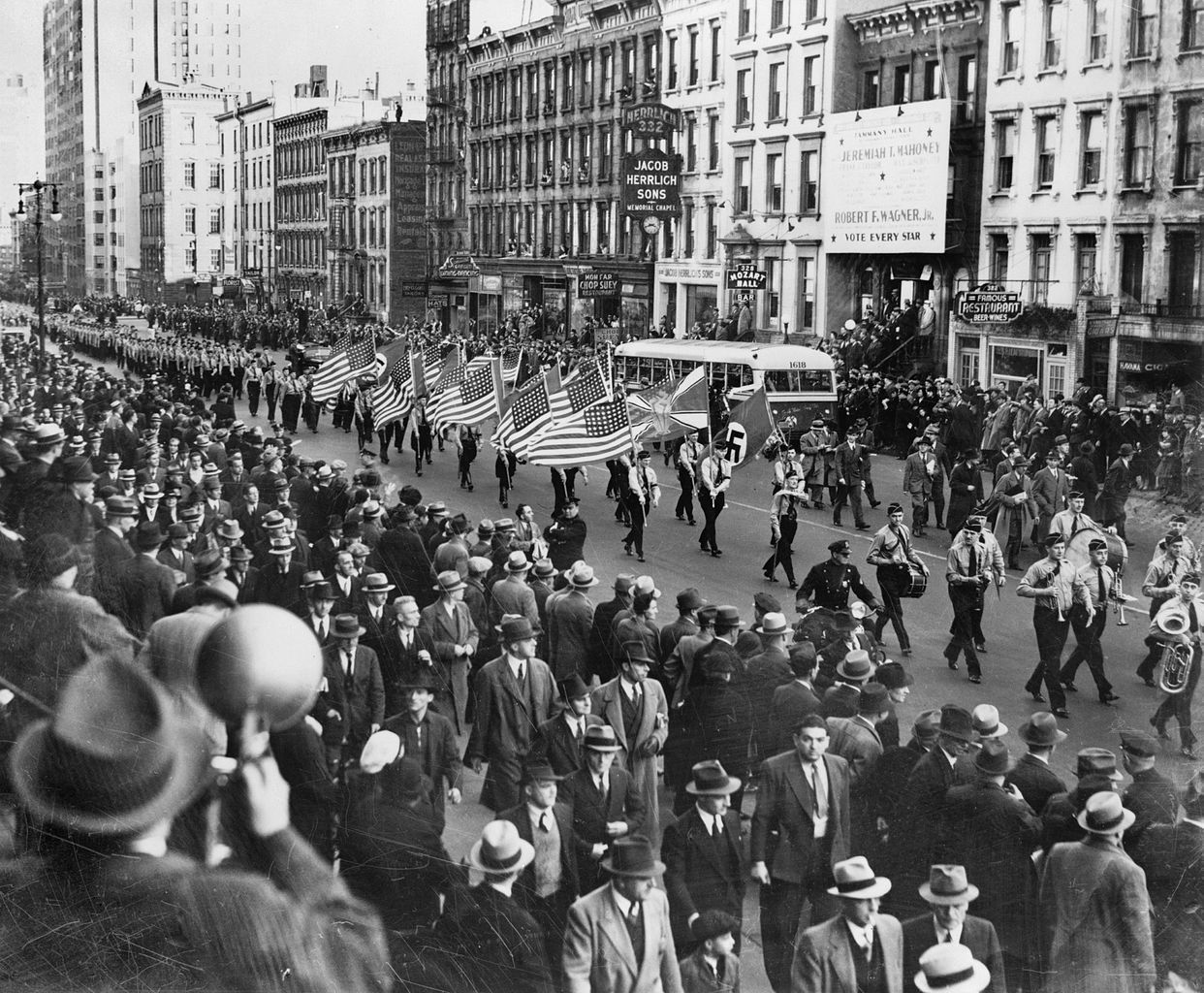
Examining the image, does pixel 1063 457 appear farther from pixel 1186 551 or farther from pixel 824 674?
pixel 824 674

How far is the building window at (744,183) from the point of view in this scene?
49469 millimetres

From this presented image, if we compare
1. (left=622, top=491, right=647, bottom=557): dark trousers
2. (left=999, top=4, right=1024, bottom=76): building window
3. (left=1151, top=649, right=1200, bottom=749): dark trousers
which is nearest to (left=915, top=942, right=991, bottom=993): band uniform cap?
(left=1151, top=649, right=1200, bottom=749): dark trousers

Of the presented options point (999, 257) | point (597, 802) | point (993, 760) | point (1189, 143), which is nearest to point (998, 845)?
point (993, 760)

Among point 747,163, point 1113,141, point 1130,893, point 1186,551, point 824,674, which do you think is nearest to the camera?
point 1130,893

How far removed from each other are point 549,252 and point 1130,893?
56.8 m

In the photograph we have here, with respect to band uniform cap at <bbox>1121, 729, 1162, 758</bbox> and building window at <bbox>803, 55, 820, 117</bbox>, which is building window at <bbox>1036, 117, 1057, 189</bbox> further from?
band uniform cap at <bbox>1121, 729, 1162, 758</bbox>

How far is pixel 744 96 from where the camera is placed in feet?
161

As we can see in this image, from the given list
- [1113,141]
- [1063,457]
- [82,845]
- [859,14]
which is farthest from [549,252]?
[82,845]

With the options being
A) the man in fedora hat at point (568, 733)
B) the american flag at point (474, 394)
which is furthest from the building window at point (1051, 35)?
the man in fedora hat at point (568, 733)

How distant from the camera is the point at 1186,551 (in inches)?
532

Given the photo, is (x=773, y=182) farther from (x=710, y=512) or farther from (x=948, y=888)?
(x=948, y=888)

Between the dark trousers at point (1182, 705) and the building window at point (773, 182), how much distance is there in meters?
36.9

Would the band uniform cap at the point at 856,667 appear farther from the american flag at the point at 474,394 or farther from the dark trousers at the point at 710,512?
the american flag at the point at 474,394

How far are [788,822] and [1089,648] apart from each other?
6.35 meters
